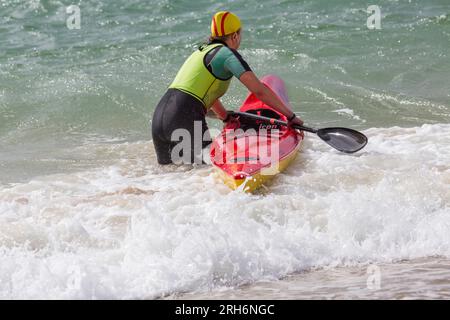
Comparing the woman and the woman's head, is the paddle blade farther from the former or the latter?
the woman's head

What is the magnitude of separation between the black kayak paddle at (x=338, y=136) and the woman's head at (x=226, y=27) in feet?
2.03

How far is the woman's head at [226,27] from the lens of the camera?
599 centimetres

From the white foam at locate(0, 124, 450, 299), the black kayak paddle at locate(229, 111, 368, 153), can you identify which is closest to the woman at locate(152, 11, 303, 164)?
the black kayak paddle at locate(229, 111, 368, 153)

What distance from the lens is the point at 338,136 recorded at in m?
6.36

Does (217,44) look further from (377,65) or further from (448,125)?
(377,65)

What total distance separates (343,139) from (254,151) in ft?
3.19

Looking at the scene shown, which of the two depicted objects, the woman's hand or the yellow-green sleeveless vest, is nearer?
the yellow-green sleeveless vest

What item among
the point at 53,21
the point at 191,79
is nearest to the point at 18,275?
the point at 191,79

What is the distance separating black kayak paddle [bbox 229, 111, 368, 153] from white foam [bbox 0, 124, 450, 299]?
114 millimetres

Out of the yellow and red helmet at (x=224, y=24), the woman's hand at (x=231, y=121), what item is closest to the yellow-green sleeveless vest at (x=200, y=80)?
the yellow and red helmet at (x=224, y=24)

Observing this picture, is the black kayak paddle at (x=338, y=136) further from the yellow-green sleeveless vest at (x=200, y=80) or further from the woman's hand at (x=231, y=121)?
the yellow-green sleeveless vest at (x=200, y=80)

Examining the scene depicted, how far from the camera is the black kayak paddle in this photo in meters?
6.15

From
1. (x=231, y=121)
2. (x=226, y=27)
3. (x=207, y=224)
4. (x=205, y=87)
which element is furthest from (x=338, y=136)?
(x=207, y=224)

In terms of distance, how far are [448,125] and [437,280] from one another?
3.80 metres
